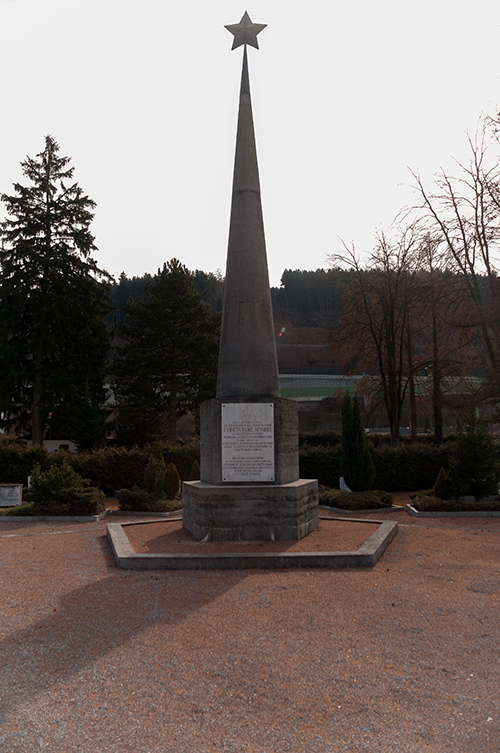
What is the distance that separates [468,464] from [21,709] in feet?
40.2

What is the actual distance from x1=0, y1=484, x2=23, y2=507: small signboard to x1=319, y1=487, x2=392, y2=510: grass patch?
824 centimetres

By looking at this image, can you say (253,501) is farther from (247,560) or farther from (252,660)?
(252,660)

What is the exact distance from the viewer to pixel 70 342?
2923 cm

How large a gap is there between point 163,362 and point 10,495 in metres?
15.7

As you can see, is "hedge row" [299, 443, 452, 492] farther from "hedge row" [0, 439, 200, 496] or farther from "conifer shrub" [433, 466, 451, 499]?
"conifer shrub" [433, 466, 451, 499]

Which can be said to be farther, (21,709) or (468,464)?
(468,464)

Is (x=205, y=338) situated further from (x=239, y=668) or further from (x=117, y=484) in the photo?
(x=239, y=668)

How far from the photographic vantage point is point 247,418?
29.7 ft

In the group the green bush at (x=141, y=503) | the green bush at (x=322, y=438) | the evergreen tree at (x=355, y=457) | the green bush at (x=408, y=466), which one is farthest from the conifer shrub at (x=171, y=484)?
the green bush at (x=322, y=438)

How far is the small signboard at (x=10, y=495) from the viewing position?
50.1 ft

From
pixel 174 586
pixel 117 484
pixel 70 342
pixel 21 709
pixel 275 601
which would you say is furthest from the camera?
pixel 70 342

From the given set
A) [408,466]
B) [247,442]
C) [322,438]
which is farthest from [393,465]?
[247,442]

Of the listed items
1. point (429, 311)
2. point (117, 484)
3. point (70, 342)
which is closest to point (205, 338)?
point (70, 342)

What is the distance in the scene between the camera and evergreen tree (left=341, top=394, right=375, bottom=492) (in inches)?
605
